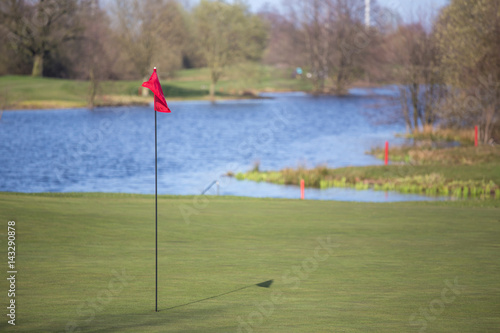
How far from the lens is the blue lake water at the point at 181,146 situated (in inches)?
1267

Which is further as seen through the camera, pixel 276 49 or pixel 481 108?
pixel 276 49

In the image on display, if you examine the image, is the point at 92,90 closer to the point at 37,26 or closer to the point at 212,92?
the point at 37,26

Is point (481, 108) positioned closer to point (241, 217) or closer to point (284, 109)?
point (241, 217)

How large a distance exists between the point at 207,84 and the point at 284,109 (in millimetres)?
26845

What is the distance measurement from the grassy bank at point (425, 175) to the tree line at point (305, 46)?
5.82 meters

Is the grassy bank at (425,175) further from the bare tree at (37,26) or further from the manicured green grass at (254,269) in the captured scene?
the bare tree at (37,26)

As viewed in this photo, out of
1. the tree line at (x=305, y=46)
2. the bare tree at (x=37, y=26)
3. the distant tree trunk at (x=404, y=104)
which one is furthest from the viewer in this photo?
the bare tree at (x=37, y=26)

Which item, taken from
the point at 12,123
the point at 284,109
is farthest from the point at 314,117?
the point at 12,123

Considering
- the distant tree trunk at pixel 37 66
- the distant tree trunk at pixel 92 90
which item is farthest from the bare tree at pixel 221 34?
the distant tree trunk at pixel 37 66

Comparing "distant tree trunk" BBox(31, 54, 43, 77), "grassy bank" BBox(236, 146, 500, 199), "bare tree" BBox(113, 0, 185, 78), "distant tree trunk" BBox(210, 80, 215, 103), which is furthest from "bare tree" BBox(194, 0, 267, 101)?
"grassy bank" BBox(236, 146, 500, 199)

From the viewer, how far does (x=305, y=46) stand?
118750mm

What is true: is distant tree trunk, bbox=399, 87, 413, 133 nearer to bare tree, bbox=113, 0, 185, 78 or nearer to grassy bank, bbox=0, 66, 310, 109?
grassy bank, bbox=0, 66, 310, 109

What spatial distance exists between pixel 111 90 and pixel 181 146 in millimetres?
39046

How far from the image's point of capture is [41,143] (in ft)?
168
